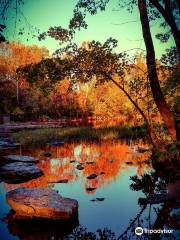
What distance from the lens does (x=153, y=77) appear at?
34.0ft

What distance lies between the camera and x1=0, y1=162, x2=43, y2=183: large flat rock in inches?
475

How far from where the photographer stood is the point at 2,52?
52.7 metres

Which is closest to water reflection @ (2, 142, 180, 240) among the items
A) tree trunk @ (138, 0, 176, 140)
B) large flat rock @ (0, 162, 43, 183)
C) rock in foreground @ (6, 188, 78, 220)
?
rock in foreground @ (6, 188, 78, 220)

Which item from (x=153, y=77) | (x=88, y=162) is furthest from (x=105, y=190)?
(x=88, y=162)

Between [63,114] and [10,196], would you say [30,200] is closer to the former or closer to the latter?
[10,196]

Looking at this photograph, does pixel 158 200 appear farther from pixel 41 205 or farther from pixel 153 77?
pixel 153 77

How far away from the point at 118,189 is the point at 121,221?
9.89ft

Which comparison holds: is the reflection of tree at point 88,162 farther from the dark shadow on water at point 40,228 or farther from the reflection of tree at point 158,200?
the dark shadow on water at point 40,228

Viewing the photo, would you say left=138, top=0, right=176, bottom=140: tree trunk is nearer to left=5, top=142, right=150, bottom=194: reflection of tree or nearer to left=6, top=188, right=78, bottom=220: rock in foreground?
left=5, top=142, right=150, bottom=194: reflection of tree

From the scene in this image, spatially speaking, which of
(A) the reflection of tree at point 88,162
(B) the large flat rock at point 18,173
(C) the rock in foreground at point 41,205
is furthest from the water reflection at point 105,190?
(B) the large flat rock at point 18,173

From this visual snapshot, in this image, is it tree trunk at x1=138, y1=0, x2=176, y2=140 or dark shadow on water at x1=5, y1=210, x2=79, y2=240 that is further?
tree trunk at x1=138, y1=0, x2=176, y2=140

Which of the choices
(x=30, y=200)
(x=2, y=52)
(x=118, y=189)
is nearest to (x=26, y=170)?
(x=118, y=189)

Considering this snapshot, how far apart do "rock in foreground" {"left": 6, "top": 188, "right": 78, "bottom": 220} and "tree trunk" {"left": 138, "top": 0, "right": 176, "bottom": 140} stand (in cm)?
441

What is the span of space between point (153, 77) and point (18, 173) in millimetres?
6469
